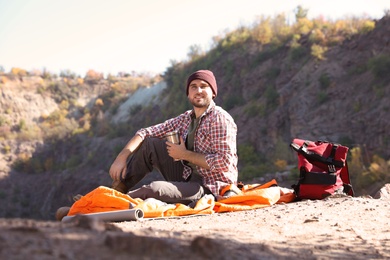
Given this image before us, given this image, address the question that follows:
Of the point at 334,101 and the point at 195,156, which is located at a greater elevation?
the point at 334,101

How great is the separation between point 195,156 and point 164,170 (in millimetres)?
443

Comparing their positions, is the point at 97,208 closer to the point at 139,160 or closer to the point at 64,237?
the point at 139,160

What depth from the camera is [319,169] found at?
19.1 ft

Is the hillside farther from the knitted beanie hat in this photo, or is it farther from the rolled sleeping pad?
the rolled sleeping pad

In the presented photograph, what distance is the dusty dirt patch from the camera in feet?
6.79

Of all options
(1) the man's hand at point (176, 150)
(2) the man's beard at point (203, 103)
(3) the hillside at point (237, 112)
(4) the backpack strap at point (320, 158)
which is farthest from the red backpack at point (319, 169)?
(3) the hillside at point (237, 112)

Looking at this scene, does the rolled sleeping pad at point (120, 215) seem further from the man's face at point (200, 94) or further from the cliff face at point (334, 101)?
the cliff face at point (334, 101)

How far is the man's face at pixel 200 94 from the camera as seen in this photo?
558 cm

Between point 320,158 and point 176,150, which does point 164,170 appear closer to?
point 176,150

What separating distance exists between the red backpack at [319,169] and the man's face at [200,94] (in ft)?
3.25

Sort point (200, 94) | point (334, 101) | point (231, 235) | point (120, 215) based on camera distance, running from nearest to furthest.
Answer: point (231, 235)
point (120, 215)
point (200, 94)
point (334, 101)

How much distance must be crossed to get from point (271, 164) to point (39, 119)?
2562cm

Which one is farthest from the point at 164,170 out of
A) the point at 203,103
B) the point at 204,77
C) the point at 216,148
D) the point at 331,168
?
the point at 331,168

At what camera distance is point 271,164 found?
829 inches
